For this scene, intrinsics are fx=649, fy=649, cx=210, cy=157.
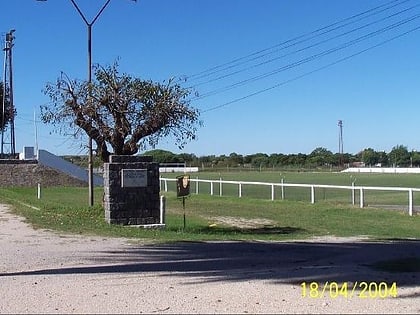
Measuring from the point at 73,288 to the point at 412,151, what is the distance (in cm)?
15181

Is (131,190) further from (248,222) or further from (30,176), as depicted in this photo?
(30,176)

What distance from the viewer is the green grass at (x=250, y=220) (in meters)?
17.8

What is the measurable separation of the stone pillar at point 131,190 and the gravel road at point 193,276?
14.9ft

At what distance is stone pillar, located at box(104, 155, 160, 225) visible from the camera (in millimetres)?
19609

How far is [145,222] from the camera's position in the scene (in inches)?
788

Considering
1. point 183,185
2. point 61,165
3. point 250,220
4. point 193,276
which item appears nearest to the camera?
point 193,276

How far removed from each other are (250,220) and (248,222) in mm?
759

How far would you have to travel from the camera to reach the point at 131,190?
1989 centimetres

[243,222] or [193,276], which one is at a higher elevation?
[193,276]

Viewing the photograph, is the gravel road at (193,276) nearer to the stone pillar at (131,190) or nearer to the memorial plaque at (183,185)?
the stone pillar at (131,190)

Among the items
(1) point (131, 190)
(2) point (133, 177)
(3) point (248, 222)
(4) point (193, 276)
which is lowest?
(3) point (248, 222)

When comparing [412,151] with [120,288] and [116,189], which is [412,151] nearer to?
[116,189]

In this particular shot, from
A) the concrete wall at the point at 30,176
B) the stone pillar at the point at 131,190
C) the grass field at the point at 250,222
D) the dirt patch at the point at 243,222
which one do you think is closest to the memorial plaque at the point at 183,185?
the stone pillar at the point at 131,190

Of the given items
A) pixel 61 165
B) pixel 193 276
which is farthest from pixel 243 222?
pixel 61 165
